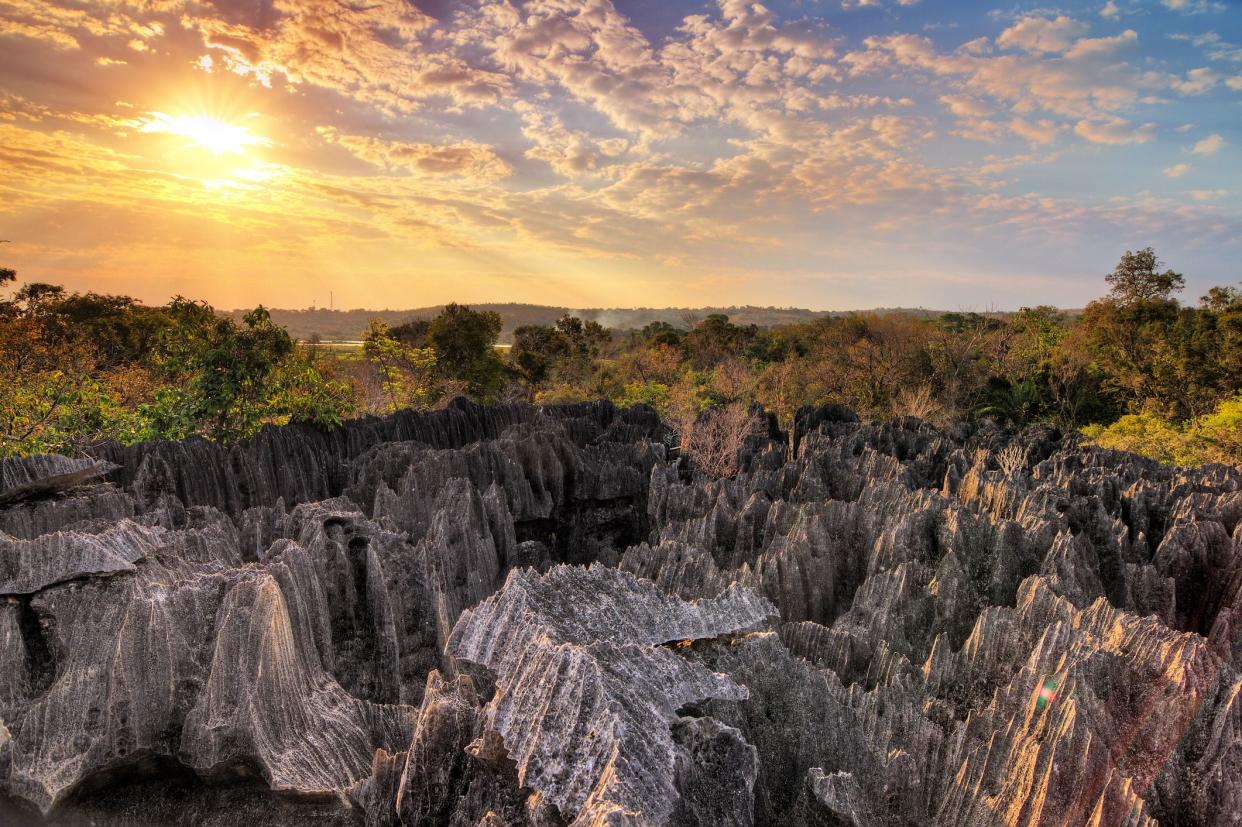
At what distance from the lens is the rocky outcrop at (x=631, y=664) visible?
4.69 meters

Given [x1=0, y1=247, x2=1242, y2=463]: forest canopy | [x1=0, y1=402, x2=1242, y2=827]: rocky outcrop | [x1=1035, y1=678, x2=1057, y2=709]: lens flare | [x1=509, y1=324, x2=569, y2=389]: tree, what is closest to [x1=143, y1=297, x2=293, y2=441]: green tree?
[x1=0, y1=247, x2=1242, y2=463]: forest canopy

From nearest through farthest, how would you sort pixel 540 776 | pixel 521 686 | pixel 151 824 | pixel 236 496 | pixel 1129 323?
1. pixel 540 776
2. pixel 521 686
3. pixel 151 824
4. pixel 236 496
5. pixel 1129 323

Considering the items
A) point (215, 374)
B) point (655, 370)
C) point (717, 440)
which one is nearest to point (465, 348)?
point (655, 370)

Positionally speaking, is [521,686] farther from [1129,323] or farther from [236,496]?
[1129,323]

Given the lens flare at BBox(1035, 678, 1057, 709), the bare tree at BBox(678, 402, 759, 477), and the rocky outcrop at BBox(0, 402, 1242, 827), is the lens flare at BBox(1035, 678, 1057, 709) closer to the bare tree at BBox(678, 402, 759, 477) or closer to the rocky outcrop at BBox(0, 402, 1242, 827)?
the rocky outcrop at BBox(0, 402, 1242, 827)

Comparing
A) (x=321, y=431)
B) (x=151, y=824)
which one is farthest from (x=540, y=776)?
(x=321, y=431)

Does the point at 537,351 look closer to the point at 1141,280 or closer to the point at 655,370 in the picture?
the point at 655,370

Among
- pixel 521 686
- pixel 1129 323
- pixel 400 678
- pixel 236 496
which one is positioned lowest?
pixel 400 678

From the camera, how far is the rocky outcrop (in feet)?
15.4

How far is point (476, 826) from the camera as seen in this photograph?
4664 mm

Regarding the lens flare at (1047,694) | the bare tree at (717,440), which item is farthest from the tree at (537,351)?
the lens flare at (1047,694)

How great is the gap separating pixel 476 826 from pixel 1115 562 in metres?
11.5

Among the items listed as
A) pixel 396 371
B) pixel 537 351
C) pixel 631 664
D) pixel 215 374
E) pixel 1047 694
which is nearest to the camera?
pixel 631 664

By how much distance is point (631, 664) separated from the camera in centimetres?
506
